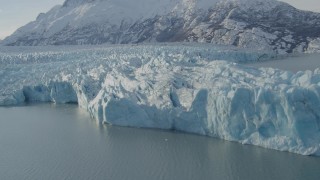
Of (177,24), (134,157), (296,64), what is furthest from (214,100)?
(177,24)

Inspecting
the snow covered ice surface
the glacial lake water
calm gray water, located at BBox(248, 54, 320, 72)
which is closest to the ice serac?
calm gray water, located at BBox(248, 54, 320, 72)

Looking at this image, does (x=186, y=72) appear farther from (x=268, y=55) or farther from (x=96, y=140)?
(x=268, y=55)

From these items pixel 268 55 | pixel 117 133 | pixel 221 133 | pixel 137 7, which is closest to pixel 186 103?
pixel 221 133

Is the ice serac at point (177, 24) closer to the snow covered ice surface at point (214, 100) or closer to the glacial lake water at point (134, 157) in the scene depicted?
the snow covered ice surface at point (214, 100)

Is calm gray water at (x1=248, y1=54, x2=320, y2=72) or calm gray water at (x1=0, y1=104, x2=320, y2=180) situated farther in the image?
calm gray water at (x1=248, y1=54, x2=320, y2=72)

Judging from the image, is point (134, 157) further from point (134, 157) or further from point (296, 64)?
point (296, 64)

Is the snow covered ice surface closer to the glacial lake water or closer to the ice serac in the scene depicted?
the glacial lake water
